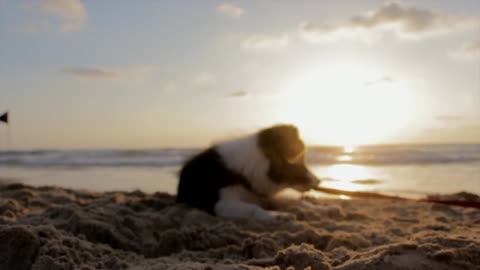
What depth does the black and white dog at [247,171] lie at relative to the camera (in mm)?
5113

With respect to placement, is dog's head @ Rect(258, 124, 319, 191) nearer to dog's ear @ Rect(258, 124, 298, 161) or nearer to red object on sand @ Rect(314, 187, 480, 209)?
dog's ear @ Rect(258, 124, 298, 161)

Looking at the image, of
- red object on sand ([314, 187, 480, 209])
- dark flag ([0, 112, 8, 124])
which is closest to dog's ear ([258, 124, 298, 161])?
red object on sand ([314, 187, 480, 209])

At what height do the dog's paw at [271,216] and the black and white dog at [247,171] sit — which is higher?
the black and white dog at [247,171]

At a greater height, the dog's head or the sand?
the dog's head

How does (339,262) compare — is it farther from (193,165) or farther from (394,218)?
(193,165)

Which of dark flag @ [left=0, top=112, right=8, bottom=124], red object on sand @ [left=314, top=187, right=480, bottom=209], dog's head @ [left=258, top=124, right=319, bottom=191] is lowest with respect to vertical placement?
red object on sand @ [left=314, top=187, right=480, bottom=209]

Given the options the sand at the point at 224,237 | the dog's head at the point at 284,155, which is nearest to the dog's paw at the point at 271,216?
the sand at the point at 224,237

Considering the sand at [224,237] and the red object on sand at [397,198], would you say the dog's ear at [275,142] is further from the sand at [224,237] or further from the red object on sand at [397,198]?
the red object on sand at [397,198]

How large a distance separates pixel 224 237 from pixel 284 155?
1.83m

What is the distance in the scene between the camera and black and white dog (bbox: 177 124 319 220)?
5.11 m

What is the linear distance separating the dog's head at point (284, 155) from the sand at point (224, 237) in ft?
1.27

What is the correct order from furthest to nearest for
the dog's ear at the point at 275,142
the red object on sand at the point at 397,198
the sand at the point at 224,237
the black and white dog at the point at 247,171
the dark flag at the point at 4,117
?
the dark flag at the point at 4,117
the dog's ear at the point at 275,142
the black and white dog at the point at 247,171
the red object on sand at the point at 397,198
the sand at the point at 224,237

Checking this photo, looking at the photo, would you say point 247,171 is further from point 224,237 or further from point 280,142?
point 224,237

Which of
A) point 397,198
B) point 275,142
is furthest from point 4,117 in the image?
point 397,198
